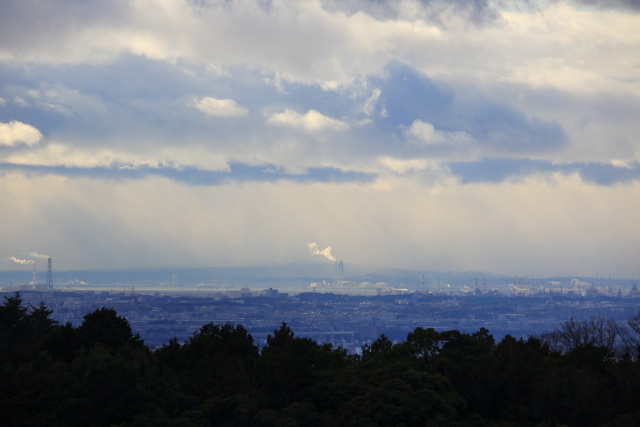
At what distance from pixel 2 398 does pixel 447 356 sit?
1986cm

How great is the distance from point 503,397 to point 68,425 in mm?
18838

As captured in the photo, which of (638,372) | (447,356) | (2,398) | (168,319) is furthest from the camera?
(168,319)

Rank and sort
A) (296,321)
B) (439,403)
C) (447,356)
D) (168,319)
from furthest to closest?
(296,321)
(168,319)
(447,356)
(439,403)

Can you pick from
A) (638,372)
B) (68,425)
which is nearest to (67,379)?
(68,425)

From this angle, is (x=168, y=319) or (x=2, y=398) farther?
(x=168, y=319)

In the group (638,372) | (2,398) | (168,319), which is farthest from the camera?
(168,319)

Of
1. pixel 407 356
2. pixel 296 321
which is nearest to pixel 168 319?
pixel 296 321

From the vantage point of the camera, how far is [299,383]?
35.3m

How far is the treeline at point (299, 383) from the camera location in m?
29.7

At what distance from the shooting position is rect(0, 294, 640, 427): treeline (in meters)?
29.7

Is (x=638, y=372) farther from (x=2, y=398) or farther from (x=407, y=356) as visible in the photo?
(x=2, y=398)

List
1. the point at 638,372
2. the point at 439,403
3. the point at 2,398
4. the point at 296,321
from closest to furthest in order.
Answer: the point at 2,398, the point at 439,403, the point at 638,372, the point at 296,321

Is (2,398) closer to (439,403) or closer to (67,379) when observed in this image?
(67,379)

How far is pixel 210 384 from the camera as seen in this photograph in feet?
115
